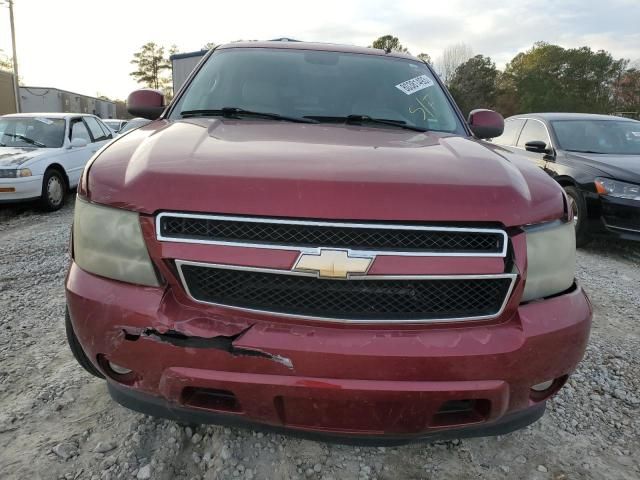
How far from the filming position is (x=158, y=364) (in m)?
1.47

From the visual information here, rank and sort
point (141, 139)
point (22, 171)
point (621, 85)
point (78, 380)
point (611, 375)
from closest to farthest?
point (141, 139), point (78, 380), point (611, 375), point (22, 171), point (621, 85)

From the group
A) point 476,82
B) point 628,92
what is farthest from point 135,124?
point 628,92

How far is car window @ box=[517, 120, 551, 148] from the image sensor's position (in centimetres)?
638

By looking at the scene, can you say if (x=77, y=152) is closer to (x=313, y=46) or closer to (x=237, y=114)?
(x=313, y=46)

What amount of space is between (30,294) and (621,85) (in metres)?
50.2

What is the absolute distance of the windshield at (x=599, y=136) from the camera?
6.00 meters

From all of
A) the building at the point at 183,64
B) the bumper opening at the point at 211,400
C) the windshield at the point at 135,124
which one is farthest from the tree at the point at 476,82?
the bumper opening at the point at 211,400

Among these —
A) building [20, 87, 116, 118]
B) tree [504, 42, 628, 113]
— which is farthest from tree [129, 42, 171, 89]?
tree [504, 42, 628, 113]

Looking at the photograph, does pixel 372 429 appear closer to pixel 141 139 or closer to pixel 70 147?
pixel 141 139

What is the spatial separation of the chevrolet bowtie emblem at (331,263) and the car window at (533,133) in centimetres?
573

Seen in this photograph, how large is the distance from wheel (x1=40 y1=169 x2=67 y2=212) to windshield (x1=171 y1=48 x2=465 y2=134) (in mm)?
5168

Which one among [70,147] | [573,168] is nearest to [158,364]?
[573,168]

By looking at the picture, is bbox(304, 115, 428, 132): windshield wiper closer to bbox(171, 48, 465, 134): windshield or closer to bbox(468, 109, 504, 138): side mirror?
bbox(171, 48, 465, 134): windshield

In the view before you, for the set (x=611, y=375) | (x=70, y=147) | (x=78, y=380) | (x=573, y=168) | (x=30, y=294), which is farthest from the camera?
(x=70, y=147)
